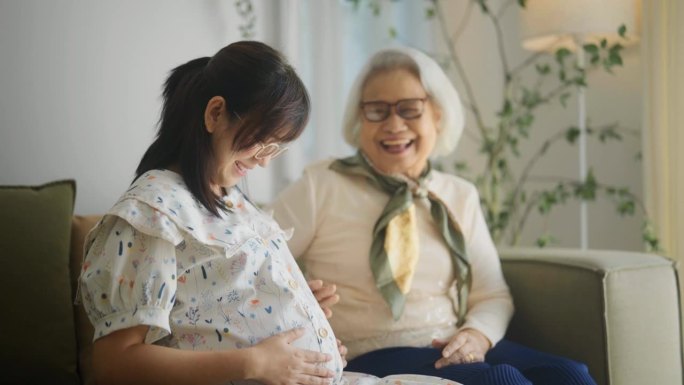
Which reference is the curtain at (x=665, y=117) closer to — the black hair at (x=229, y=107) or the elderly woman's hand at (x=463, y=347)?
the elderly woman's hand at (x=463, y=347)

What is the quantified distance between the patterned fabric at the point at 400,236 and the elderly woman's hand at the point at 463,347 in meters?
0.11

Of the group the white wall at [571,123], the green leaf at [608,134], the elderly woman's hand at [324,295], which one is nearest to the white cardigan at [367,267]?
the elderly woman's hand at [324,295]

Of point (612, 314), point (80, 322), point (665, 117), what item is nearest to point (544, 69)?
point (665, 117)

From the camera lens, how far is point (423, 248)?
5.80 ft

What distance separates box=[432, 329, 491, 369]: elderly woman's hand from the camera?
1.53 m

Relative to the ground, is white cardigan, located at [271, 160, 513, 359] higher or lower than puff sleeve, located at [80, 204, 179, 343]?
lower

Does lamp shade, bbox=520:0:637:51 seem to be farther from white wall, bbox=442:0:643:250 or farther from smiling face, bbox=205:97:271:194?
smiling face, bbox=205:97:271:194

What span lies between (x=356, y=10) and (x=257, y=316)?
1752 millimetres

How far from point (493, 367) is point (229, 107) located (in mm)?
681

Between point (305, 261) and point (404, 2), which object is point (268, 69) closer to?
point (305, 261)

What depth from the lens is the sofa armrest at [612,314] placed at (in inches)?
63.0

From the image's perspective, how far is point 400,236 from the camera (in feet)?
5.68

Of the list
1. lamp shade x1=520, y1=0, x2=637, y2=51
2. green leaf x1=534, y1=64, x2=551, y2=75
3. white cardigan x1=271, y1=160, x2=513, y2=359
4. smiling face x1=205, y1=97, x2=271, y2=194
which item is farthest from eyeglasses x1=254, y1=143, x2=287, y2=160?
green leaf x1=534, y1=64, x2=551, y2=75

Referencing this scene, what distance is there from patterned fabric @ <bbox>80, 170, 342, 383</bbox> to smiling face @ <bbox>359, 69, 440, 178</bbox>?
0.63 m
